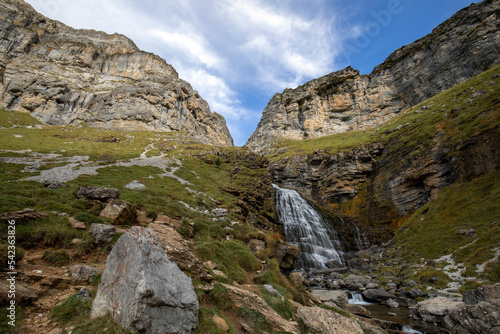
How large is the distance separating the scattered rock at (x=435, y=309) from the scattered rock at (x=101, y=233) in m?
17.4

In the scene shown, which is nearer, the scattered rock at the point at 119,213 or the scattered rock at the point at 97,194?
the scattered rock at the point at 119,213

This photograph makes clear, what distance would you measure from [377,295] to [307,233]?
51.3ft

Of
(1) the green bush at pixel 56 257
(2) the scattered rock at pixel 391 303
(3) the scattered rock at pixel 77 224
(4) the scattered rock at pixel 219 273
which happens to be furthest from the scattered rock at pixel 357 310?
(3) the scattered rock at pixel 77 224

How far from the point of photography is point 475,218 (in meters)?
20.0

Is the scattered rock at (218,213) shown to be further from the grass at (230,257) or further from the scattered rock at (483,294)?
the scattered rock at (483,294)

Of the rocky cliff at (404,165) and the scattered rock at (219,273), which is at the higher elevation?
the rocky cliff at (404,165)

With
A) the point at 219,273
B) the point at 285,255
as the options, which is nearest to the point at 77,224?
the point at 219,273

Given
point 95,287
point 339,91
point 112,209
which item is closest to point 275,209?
point 112,209

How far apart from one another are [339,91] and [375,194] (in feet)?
267

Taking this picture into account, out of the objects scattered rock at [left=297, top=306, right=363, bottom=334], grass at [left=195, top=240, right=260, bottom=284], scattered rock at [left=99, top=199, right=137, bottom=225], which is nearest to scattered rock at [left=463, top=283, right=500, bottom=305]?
scattered rock at [left=297, top=306, right=363, bottom=334]

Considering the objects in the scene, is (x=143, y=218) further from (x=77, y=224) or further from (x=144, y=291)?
(x=144, y=291)

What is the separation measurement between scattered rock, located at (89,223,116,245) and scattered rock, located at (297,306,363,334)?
816cm

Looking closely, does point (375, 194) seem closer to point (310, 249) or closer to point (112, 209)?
point (310, 249)

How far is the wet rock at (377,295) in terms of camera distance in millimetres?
16172
